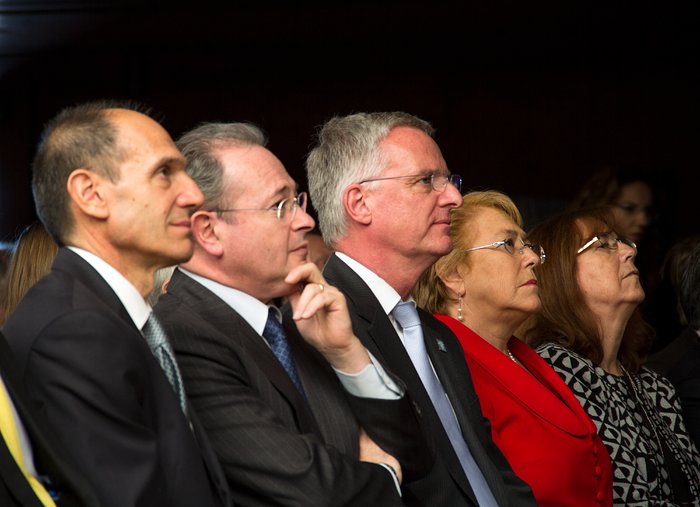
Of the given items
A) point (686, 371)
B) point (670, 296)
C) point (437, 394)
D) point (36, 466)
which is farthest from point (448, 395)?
point (670, 296)

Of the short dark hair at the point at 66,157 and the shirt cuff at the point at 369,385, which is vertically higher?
the short dark hair at the point at 66,157

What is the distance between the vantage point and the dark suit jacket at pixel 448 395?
2.98 metres

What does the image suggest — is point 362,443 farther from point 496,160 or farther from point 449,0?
point 496,160

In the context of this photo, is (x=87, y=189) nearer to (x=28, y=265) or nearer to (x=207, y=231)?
(x=207, y=231)

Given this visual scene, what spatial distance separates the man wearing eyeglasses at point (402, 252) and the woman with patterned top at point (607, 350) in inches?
30.6

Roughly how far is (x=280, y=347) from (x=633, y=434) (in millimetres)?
1734

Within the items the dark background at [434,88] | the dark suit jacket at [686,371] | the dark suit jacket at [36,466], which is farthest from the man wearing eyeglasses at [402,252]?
the dark background at [434,88]

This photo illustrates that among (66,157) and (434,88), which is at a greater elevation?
(66,157)

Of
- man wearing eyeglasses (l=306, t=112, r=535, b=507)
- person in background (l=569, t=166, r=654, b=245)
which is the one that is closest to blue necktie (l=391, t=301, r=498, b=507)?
man wearing eyeglasses (l=306, t=112, r=535, b=507)

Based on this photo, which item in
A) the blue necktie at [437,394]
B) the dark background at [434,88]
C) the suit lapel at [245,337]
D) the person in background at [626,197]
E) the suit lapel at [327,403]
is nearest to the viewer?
the suit lapel at [245,337]

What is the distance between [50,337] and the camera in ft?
6.67

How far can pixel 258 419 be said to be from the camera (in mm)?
2381

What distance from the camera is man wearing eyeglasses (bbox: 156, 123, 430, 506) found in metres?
2.41

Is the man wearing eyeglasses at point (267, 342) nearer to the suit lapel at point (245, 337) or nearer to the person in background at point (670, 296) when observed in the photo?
the suit lapel at point (245, 337)
